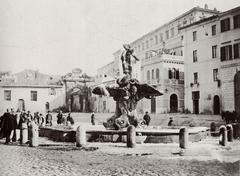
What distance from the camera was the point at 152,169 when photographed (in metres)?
7.14

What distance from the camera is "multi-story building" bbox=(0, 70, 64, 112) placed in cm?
3572

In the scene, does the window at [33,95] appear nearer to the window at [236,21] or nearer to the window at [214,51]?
the window at [214,51]

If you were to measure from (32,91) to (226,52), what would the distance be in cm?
2131

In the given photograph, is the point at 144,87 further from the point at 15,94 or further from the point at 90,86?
the point at 90,86

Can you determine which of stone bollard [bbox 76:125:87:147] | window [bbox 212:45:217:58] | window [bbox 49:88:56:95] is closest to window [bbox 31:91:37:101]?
window [bbox 49:88:56:95]

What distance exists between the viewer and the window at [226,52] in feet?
84.2

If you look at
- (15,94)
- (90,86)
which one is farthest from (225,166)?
(90,86)

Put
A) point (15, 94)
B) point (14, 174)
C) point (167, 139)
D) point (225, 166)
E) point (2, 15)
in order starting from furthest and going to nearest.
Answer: point (15, 94) → point (167, 139) → point (2, 15) → point (225, 166) → point (14, 174)

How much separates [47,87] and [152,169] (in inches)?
1329

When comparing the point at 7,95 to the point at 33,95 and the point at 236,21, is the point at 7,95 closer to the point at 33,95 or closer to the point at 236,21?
the point at 33,95

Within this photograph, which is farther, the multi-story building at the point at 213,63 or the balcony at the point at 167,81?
the balcony at the point at 167,81

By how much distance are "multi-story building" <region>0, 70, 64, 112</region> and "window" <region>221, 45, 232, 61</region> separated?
1931 cm

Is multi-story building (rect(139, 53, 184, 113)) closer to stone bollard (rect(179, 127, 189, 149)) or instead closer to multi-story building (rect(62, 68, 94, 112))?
multi-story building (rect(62, 68, 94, 112))

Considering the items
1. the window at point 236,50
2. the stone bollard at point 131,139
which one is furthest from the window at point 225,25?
the stone bollard at point 131,139
